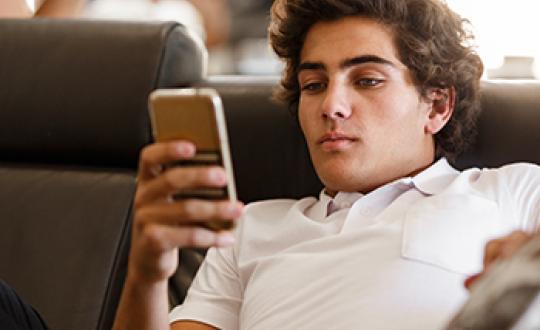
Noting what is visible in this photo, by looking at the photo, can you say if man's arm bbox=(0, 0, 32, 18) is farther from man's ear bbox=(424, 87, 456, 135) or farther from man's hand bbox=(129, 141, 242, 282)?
man's hand bbox=(129, 141, 242, 282)

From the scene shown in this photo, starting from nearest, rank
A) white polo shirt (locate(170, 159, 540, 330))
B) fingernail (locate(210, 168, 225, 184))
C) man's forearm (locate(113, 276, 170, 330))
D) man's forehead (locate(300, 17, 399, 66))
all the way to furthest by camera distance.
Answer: fingernail (locate(210, 168, 225, 184)) → man's forearm (locate(113, 276, 170, 330)) → white polo shirt (locate(170, 159, 540, 330)) → man's forehead (locate(300, 17, 399, 66))

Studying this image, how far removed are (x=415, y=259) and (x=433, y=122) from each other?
357mm

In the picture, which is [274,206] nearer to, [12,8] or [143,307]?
[143,307]

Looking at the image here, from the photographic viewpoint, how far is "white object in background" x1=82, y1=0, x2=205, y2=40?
8.70 feet

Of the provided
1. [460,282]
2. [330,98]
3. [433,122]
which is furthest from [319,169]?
[460,282]

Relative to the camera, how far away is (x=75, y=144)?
1648mm

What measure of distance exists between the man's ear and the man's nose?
0.57ft

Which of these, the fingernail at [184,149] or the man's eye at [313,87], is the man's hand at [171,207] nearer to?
the fingernail at [184,149]

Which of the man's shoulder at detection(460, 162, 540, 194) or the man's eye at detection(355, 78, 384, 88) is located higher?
the man's eye at detection(355, 78, 384, 88)

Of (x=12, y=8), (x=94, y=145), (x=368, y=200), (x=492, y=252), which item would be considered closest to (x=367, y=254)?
(x=368, y=200)

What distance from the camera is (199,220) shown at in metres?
0.83

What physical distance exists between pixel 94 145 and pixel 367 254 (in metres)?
0.66

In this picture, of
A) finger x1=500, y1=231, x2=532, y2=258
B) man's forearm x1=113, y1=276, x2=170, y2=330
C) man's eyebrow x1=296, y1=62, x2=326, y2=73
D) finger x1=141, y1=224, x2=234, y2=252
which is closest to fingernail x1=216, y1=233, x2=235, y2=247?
finger x1=141, y1=224, x2=234, y2=252

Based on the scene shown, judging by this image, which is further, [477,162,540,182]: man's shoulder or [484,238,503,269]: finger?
[477,162,540,182]: man's shoulder
